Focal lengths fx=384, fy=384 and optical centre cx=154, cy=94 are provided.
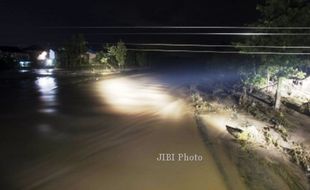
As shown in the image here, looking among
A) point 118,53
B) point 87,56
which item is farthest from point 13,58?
point 118,53

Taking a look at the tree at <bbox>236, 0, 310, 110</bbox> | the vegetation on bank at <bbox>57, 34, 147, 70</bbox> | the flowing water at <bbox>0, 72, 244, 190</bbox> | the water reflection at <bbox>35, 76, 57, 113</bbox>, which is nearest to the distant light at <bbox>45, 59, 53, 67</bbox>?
the vegetation on bank at <bbox>57, 34, 147, 70</bbox>

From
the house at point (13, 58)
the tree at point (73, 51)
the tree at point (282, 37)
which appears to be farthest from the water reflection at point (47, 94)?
the tree at point (73, 51)

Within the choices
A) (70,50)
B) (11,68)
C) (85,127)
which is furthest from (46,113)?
(70,50)

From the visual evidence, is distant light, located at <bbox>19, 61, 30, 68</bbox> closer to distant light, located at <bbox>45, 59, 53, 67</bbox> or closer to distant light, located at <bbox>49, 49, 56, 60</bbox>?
distant light, located at <bbox>45, 59, 53, 67</bbox>

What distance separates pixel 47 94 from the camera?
108ft

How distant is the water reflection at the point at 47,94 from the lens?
1045 inches

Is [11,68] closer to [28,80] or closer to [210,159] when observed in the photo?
[28,80]

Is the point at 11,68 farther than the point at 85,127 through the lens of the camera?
Yes

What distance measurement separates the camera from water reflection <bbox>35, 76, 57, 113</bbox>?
2655 centimetres

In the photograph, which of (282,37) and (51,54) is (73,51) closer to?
→ (51,54)

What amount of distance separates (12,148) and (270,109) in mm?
22651

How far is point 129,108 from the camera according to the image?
28.3 m

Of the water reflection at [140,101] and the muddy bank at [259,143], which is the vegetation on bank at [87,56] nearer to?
the water reflection at [140,101]

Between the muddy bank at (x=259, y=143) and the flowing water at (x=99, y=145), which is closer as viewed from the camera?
the flowing water at (x=99, y=145)
